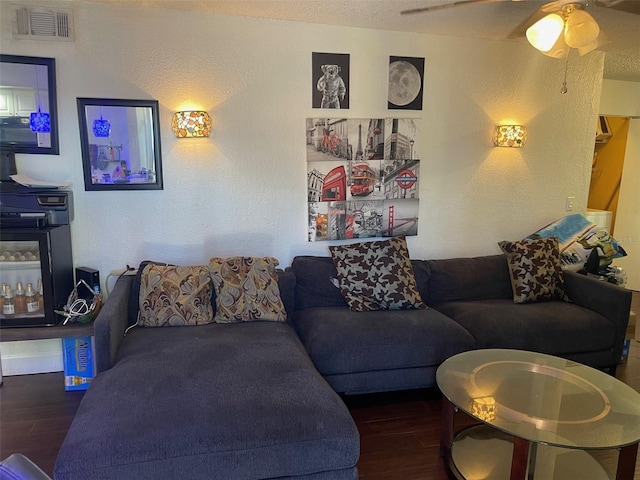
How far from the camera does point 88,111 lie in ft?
9.45

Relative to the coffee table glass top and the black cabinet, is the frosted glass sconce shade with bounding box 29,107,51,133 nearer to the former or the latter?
the black cabinet

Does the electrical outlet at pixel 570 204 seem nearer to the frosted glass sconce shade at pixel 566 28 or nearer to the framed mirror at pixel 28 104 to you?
the frosted glass sconce shade at pixel 566 28

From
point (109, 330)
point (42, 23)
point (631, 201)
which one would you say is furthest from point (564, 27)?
point (631, 201)

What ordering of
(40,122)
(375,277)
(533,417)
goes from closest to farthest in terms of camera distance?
(533,417)
(40,122)
(375,277)

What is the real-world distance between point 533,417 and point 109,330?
1.94m

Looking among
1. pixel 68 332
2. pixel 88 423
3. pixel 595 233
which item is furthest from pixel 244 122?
pixel 595 233

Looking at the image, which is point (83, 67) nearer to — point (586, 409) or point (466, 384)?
point (466, 384)

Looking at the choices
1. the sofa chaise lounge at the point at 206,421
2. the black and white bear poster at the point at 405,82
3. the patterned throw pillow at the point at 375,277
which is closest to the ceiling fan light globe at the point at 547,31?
the black and white bear poster at the point at 405,82

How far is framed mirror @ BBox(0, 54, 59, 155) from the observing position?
273cm

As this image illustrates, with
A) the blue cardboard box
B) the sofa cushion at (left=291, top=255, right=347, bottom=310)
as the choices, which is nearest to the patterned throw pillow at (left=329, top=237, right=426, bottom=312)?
the sofa cushion at (left=291, top=255, right=347, bottom=310)

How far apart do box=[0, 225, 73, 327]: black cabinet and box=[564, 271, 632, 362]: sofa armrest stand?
345 cm

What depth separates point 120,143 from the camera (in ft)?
9.69

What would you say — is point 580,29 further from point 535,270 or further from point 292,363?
point 292,363

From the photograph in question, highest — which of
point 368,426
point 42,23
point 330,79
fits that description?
point 42,23
